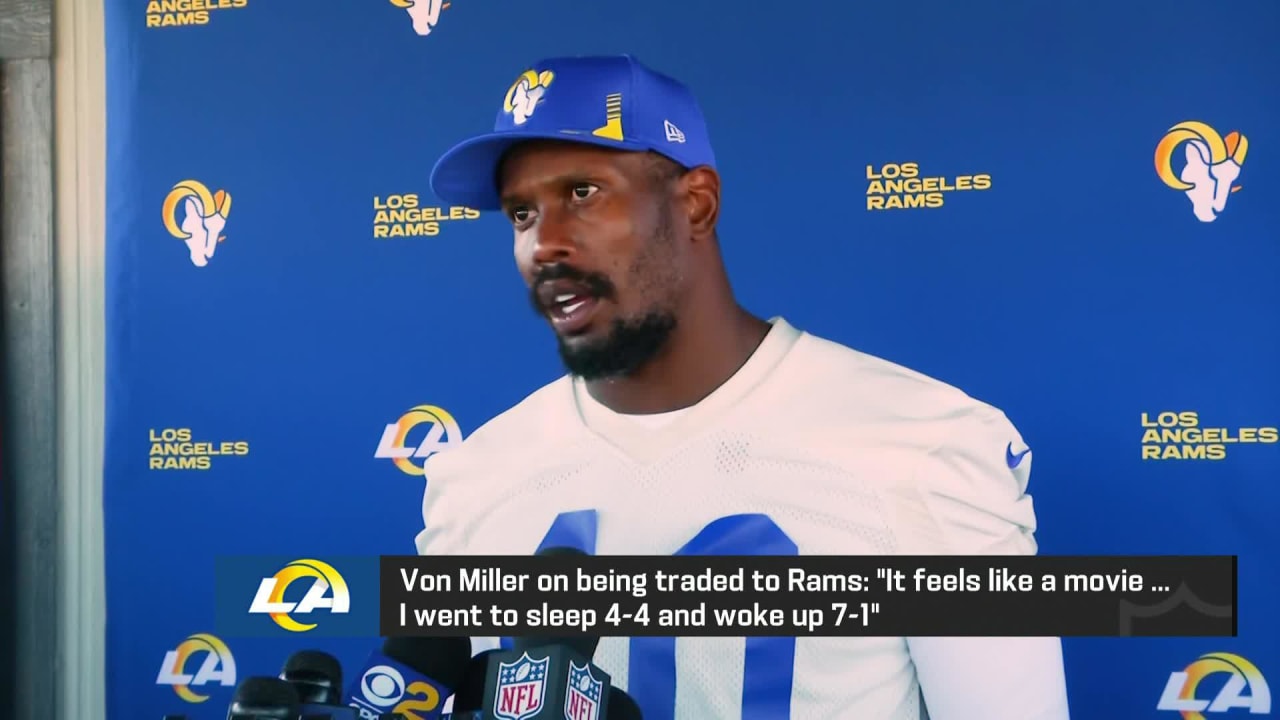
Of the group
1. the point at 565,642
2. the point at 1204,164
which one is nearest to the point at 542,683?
the point at 565,642

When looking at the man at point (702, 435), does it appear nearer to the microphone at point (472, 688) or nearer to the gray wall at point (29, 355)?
the microphone at point (472, 688)

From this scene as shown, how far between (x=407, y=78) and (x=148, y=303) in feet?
2.59

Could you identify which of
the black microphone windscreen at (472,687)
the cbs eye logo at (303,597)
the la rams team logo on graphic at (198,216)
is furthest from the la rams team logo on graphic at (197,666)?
the black microphone windscreen at (472,687)

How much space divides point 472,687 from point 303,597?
92 cm

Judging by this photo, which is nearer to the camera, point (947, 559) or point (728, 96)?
point (947, 559)

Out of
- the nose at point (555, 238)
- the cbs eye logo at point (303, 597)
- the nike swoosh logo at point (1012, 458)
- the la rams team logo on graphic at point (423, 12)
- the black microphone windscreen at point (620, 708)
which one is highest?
the la rams team logo on graphic at point (423, 12)

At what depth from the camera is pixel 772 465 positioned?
2.60 metres

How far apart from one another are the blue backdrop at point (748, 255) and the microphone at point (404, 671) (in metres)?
0.54

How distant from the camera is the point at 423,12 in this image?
3.01 m

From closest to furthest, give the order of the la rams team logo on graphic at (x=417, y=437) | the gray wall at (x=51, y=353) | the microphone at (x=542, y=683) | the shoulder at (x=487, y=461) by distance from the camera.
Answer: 1. the microphone at (x=542, y=683)
2. the shoulder at (x=487, y=461)
3. the la rams team logo on graphic at (x=417, y=437)
4. the gray wall at (x=51, y=353)

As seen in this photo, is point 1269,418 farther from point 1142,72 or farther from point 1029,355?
point 1142,72

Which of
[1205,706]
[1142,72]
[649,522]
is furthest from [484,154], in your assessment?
[1205,706]

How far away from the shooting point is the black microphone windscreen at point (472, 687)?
2242 mm

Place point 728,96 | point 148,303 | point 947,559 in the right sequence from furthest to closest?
point 148,303 < point 728,96 < point 947,559
